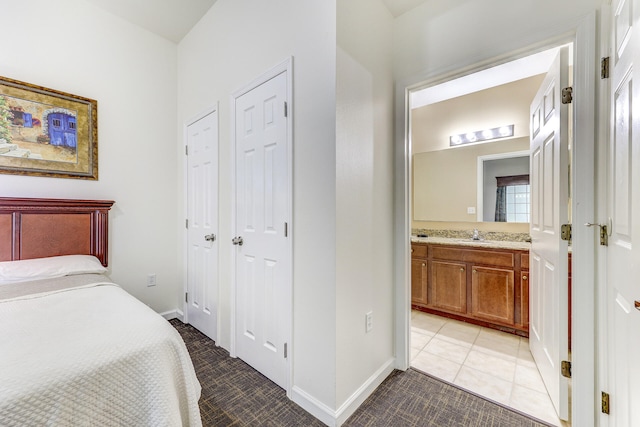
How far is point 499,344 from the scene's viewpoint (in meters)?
2.32

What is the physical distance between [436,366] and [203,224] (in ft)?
7.49

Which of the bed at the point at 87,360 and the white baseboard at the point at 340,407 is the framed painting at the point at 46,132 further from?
the white baseboard at the point at 340,407

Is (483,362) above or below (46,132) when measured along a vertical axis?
below

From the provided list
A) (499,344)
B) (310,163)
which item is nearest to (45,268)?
(310,163)

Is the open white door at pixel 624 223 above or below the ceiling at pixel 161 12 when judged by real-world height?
below

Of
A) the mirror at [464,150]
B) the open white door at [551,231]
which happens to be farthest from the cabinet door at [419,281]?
the open white door at [551,231]

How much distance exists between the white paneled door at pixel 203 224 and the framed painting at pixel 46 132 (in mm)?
808

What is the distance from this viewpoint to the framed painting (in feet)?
6.70

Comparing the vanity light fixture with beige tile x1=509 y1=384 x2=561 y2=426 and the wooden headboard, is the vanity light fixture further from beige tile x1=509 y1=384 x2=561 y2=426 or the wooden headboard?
the wooden headboard

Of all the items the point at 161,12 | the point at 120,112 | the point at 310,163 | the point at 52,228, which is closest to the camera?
the point at 310,163

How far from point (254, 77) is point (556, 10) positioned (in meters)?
1.78

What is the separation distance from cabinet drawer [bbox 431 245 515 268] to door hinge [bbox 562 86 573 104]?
1435 mm

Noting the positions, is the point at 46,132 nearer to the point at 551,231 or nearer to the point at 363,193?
the point at 363,193

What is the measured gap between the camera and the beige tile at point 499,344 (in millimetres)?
2172
